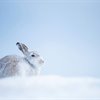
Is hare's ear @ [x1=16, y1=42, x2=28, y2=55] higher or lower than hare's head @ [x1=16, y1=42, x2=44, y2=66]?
higher

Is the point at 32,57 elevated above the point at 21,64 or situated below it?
above

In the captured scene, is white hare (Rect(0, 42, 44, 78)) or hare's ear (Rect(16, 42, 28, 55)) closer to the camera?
white hare (Rect(0, 42, 44, 78))

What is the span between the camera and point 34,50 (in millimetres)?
2850

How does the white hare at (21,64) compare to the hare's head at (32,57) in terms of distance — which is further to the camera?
the hare's head at (32,57)

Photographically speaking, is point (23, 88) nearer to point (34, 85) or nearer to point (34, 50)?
point (34, 85)

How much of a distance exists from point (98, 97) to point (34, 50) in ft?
2.47

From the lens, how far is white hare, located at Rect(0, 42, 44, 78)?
2.66 metres

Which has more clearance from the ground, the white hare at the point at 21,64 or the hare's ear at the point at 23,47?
the hare's ear at the point at 23,47

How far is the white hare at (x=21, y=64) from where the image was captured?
2.66 meters

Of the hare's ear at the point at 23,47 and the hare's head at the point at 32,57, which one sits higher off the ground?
the hare's ear at the point at 23,47

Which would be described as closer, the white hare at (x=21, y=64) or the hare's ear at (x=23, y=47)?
the white hare at (x=21, y=64)

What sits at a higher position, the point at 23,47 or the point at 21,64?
the point at 23,47

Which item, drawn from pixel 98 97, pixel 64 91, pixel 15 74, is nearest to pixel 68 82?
pixel 64 91

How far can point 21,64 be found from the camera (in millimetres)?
2719
